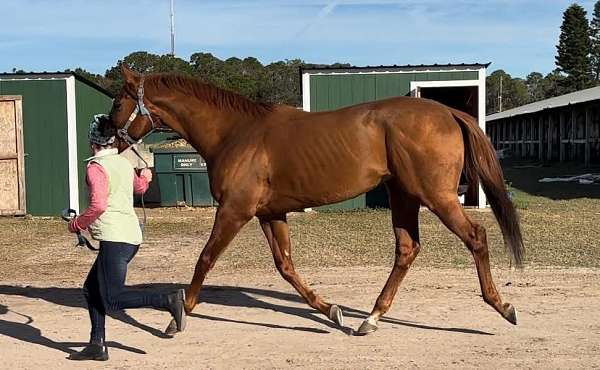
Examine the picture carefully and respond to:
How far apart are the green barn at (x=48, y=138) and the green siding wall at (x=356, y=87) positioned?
5.82 meters

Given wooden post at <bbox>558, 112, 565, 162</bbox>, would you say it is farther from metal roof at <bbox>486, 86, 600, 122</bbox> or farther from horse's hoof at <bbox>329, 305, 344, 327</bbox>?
horse's hoof at <bbox>329, 305, 344, 327</bbox>

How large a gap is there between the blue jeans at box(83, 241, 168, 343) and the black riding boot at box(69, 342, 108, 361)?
44 millimetres

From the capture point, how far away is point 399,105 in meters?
5.43

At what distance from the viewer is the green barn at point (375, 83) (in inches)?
623

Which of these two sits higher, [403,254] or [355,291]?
[403,254]

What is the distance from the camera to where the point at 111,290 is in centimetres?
470

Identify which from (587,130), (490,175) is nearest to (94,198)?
(490,175)

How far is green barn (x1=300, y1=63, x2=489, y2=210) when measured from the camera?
623 inches

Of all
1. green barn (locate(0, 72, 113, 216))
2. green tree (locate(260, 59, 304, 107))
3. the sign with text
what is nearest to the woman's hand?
green barn (locate(0, 72, 113, 216))

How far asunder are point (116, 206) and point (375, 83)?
39.5 ft

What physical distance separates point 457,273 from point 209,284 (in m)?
2.93

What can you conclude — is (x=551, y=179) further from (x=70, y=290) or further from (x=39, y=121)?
(x=70, y=290)

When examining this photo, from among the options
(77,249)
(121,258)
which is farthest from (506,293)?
(77,249)

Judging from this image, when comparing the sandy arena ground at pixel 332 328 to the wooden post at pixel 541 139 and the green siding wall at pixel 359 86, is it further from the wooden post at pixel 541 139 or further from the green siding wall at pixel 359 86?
the wooden post at pixel 541 139
